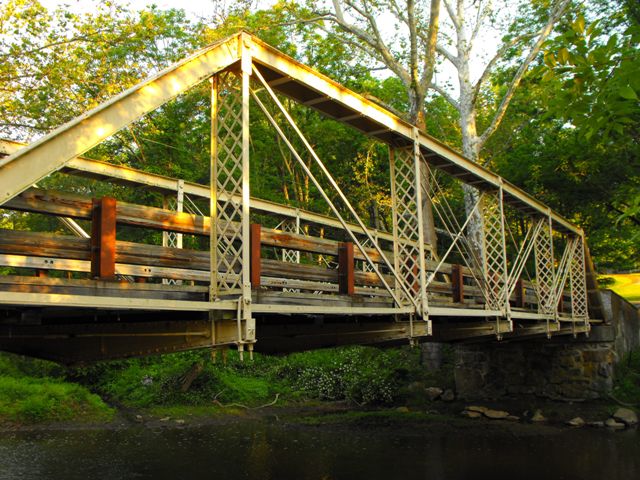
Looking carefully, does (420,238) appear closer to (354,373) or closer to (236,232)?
(236,232)

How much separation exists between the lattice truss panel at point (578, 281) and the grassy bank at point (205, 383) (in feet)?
14.4

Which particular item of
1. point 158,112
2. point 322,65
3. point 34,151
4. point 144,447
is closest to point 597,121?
point 34,151

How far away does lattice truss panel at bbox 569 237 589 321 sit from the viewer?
657 inches

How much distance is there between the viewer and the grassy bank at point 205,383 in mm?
18469

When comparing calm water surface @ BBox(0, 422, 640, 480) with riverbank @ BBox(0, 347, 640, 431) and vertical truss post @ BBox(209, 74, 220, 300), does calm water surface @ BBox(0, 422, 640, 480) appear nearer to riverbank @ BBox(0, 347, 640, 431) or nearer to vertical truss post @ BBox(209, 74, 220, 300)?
riverbank @ BBox(0, 347, 640, 431)

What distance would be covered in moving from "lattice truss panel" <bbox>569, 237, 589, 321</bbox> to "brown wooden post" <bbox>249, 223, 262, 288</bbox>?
484 inches

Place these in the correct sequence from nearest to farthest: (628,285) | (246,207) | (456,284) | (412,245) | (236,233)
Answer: (246,207) → (236,233) → (412,245) → (456,284) → (628,285)

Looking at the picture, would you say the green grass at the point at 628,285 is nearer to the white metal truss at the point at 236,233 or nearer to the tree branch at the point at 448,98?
the tree branch at the point at 448,98

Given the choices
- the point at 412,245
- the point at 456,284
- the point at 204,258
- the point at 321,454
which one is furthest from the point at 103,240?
the point at 321,454

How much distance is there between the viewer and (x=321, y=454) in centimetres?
1330

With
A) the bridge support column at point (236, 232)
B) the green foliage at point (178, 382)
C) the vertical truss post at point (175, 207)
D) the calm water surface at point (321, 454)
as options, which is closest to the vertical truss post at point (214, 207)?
the bridge support column at point (236, 232)

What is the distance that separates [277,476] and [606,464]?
6.38m

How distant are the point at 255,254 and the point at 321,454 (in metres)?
8.22

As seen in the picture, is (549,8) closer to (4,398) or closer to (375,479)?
(375,479)
